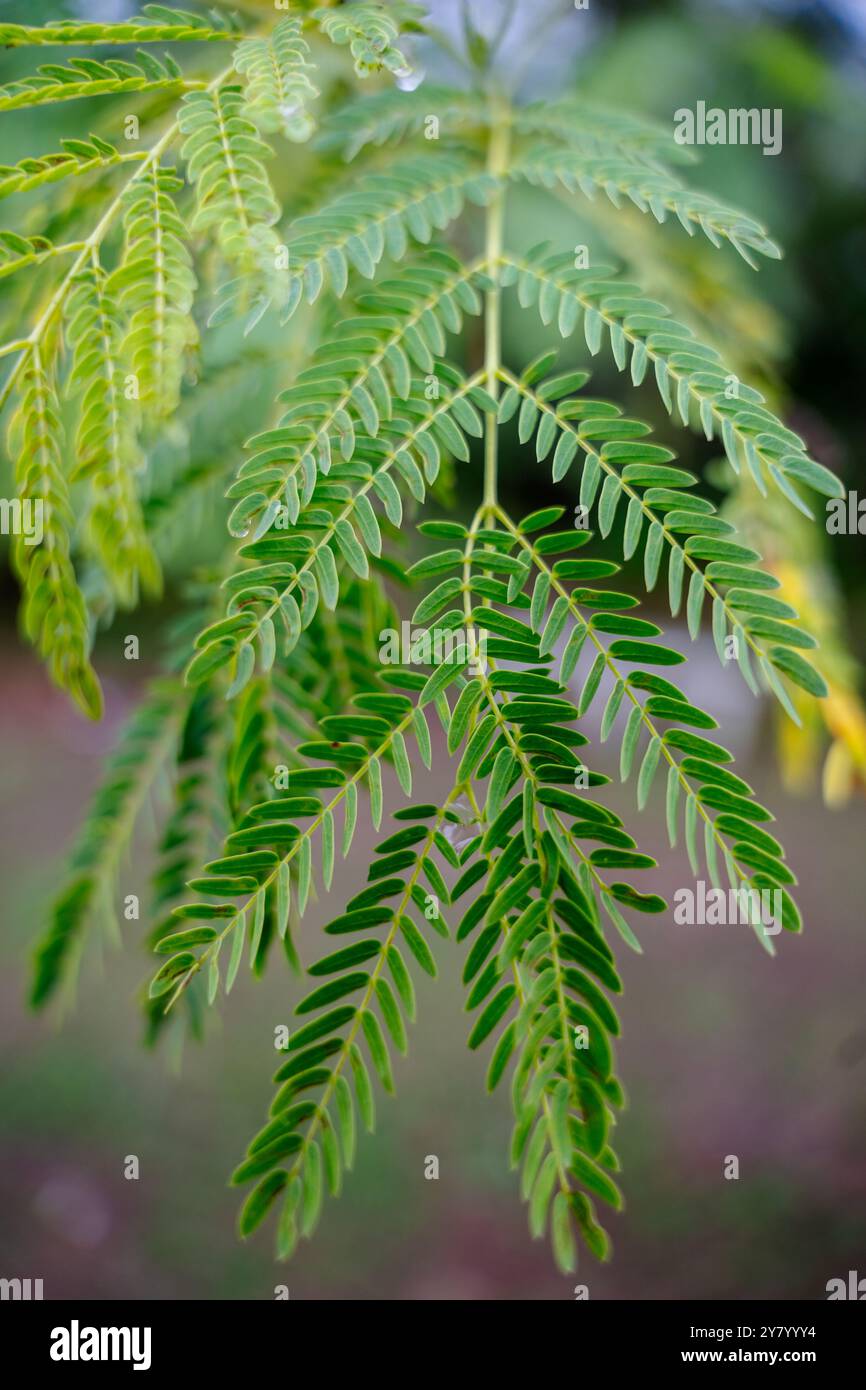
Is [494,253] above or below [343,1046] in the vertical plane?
above

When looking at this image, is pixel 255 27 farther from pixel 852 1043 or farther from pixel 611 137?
pixel 852 1043

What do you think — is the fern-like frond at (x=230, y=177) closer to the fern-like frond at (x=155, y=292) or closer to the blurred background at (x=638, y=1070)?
the fern-like frond at (x=155, y=292)

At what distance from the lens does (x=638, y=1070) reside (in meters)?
A: 2.83

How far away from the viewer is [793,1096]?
2758mm

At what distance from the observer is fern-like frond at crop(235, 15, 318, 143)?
0.49 m

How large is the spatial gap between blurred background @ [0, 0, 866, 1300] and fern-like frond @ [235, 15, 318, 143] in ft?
3.47

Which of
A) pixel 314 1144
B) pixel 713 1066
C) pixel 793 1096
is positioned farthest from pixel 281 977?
pixel 314 1144

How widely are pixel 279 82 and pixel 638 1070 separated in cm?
275

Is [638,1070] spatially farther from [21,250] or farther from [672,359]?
[21,250]

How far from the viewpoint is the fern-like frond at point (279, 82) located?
1.61 ft

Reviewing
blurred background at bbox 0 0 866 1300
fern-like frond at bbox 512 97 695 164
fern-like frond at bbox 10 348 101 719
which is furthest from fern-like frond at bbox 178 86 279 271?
blurred background at bbox 0 0 866 1300
